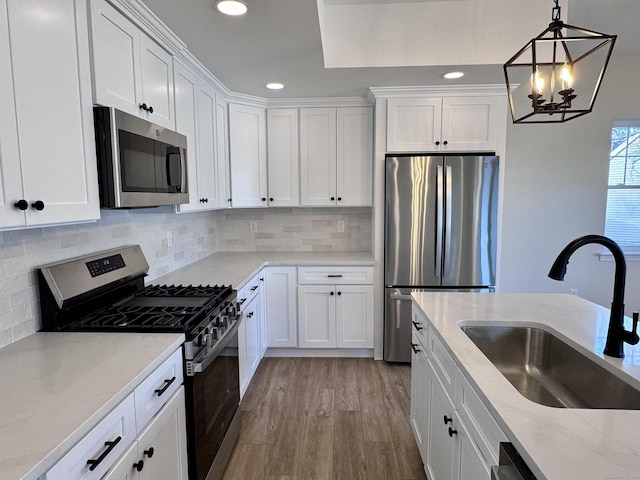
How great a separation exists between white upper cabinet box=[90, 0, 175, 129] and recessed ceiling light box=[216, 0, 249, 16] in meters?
0.43

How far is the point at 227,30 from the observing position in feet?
6.70

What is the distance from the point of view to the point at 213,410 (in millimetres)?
1795

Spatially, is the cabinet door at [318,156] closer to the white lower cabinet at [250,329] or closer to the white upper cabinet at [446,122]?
the white upper cabinet at [446,122]

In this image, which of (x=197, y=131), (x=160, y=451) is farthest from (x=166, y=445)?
(x=197, y=131)

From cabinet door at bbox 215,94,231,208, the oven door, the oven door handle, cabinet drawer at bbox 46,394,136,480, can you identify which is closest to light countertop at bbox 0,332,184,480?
cabinet drawer at bbox 46,394,136,480

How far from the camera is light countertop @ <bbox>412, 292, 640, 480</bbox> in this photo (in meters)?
0.75

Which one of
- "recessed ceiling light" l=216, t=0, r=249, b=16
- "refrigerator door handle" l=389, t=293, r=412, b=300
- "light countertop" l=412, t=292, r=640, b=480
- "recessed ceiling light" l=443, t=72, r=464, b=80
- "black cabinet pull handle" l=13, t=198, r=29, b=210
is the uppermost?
"recessed ceiling light" l=443, t=72, r=464, b=80

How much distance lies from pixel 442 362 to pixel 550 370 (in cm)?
46

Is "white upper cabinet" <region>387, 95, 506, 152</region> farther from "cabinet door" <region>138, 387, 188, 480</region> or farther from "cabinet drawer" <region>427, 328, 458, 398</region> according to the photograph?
"cabinet door" <region>138, 387, 188, 480</region>

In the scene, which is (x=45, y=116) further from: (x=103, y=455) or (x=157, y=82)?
(x=103, y=455)

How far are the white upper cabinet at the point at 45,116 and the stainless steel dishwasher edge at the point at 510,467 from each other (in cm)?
148

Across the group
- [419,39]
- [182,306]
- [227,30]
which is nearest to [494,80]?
[419,39]

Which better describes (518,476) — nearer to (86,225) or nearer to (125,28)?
(86,225)

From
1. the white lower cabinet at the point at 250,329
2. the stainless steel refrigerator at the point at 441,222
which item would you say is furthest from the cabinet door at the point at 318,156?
the white lower cabinet at the point at 250,329
